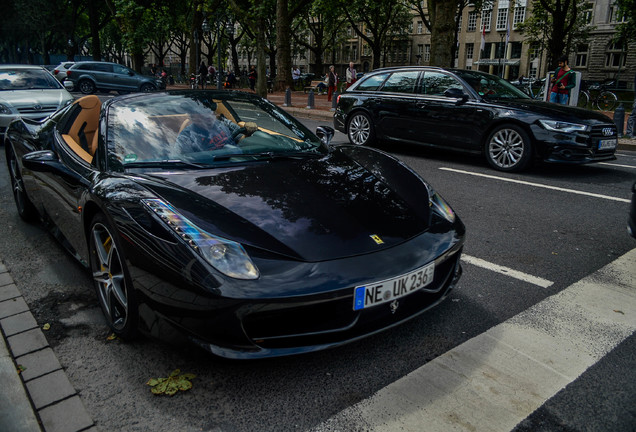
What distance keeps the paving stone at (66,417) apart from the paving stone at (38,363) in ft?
1.03

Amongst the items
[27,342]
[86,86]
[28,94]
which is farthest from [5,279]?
[86,86]

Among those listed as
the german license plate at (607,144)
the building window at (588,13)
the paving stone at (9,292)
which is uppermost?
the building window at (588,13)

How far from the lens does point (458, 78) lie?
846 centimetres

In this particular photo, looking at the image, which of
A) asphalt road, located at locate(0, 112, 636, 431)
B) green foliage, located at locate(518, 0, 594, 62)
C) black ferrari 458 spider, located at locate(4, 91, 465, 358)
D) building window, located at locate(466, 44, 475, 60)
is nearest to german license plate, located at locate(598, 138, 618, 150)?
asphalt road, located at locate(0, 112, 636, 431)

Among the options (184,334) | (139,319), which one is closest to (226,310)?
(184,334)

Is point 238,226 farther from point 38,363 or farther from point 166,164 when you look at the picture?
point 38,363

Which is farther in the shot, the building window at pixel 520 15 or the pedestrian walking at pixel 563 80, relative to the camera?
the building window at pixel 520 15

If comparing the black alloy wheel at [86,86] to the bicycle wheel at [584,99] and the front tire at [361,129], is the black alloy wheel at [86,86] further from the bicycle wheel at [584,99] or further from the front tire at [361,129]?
the bicycle wheel at [584,99]

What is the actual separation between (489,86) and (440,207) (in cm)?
612

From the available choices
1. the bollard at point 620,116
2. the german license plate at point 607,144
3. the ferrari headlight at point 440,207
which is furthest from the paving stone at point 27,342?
the bollard at point 620,116

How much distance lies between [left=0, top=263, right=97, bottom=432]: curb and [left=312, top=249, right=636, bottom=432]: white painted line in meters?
1.08

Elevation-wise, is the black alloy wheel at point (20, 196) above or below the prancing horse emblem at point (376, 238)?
below

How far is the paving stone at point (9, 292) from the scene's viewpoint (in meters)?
3.30

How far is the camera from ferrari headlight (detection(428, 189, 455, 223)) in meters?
3.04
